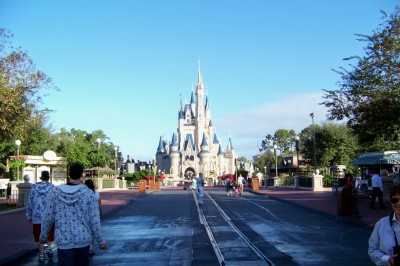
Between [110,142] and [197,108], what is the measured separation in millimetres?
49354

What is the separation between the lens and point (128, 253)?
415 inches

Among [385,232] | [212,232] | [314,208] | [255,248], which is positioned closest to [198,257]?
[255,248]

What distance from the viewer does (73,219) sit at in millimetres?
5543

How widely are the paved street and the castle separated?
11495 cm

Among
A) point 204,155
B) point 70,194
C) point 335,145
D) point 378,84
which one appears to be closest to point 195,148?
point 204,155

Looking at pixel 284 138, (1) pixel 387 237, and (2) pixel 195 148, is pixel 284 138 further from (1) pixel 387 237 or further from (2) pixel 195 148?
(1) pixel 387 237

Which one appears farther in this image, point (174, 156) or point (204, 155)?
point (204, 155)

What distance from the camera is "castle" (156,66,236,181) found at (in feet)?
449

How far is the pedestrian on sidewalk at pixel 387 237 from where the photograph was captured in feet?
14.3

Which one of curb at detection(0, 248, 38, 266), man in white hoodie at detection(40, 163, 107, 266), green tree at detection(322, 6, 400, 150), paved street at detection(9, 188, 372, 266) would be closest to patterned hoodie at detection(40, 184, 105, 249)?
man in white hoodie at detection(40, 163, 107, 266)

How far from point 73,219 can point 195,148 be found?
135128mm

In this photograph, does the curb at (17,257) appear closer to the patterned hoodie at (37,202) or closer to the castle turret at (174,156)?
the patterned hoodie at (37,202)

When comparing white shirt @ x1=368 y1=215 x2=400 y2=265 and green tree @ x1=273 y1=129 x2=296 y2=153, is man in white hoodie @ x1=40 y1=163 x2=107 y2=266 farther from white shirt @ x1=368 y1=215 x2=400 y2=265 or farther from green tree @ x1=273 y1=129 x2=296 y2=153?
green tree @ x1=273 y1=129 x2=296 y2=153

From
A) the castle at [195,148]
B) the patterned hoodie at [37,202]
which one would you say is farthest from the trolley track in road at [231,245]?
the castle at [195,148]
